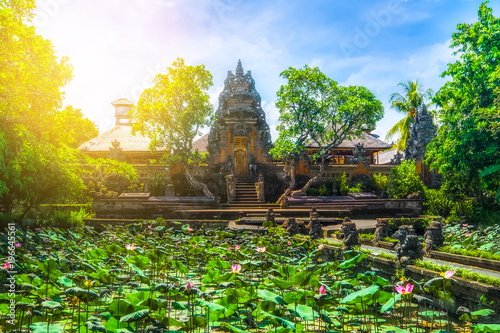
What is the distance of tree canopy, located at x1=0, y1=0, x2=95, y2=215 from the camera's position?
10.2 metres

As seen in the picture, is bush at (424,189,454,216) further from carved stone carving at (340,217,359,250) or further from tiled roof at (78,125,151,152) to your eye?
tiled roof at (78,125,151,152)

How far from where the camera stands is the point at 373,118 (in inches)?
842

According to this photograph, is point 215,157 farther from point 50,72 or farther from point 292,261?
point 292,261

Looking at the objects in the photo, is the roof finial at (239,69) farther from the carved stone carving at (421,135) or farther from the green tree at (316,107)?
the carved stone carving at (421,135)

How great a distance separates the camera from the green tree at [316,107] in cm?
2130

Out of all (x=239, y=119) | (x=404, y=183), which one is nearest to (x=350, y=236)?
Result: (x=404, y=183)

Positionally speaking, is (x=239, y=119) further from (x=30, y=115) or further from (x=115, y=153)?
(x=30, y=115)

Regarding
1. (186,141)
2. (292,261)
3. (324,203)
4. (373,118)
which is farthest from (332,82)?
(292,261)

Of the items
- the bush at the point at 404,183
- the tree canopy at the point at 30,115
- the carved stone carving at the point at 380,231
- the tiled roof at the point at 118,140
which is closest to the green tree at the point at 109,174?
the tree canopy at the point at 30,115

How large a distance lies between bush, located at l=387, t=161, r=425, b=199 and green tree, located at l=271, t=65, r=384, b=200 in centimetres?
334

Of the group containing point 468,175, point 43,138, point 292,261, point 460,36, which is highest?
point 460,36

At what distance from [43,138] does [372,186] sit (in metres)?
19.0

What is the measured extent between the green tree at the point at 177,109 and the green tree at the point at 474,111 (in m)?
12.0

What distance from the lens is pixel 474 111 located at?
13.0 metres
